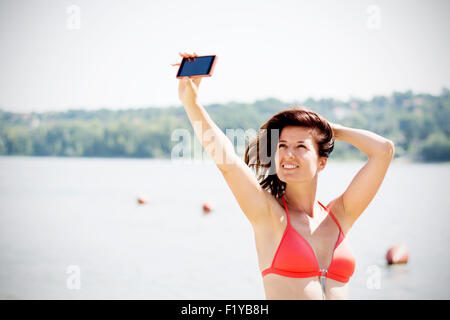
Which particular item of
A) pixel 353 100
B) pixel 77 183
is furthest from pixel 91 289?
pixel 353 100

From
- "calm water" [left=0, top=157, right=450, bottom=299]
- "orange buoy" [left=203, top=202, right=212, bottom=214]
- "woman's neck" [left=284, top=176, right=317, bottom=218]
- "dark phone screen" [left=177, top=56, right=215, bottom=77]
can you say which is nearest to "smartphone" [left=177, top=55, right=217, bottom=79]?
"dark phone screen" [left=177, top=56, right=215, bottom=77]

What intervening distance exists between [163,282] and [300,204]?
6.02 metres

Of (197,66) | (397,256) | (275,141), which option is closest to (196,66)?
(197,66)

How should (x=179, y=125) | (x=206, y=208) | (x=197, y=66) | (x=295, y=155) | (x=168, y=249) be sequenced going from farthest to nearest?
(x=179, y=125), (x=206, y=208), (x=168, y=249), (x=295, y=155), (x=197, y=66)

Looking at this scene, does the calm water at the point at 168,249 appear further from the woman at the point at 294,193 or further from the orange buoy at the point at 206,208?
the woman at the point at 294,193

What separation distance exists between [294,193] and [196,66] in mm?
687

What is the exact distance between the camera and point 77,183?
967 inches

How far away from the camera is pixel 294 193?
1.94m

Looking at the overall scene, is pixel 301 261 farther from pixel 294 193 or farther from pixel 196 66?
pixel 196 66

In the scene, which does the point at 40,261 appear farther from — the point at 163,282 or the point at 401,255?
the point at 401,255

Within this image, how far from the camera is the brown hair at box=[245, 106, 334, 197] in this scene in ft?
6.02

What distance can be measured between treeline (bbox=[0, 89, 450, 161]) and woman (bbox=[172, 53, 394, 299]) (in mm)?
43552

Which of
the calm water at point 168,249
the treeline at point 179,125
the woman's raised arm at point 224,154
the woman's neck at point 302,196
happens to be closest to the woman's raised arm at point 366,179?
the woman's neck at point 302,196

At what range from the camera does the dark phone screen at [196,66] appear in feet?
5.08
